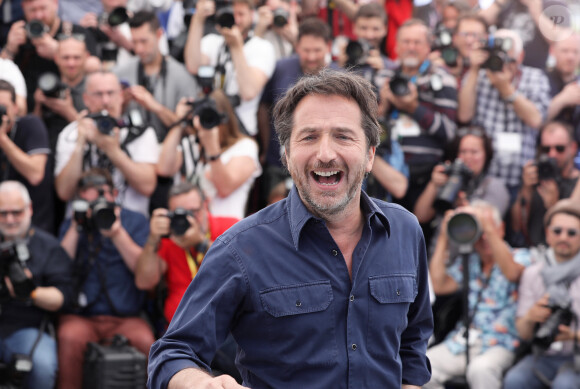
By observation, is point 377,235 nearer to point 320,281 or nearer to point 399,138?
point 320,281

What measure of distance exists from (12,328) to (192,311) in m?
3.64

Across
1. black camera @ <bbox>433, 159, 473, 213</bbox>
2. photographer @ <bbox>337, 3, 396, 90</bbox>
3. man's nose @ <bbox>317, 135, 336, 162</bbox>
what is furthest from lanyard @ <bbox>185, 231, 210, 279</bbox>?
man's nose @ <bbox>317, 135, 336, 162</bbox>

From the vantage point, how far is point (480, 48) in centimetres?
667

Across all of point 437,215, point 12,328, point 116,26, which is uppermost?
point 116,26

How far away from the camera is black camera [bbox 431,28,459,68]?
7055 millimetres

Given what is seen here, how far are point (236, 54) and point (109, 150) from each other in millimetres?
1220

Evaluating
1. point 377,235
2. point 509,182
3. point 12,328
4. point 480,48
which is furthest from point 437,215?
point 377,235

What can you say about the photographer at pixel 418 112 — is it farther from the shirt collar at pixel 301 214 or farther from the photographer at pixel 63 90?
the shirt collar at pixel 301 214

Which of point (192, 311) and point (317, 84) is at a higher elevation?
point (317, 84)

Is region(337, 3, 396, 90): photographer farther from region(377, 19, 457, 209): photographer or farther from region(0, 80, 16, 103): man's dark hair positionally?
region(0, 80, 16, 103): man's dark hair

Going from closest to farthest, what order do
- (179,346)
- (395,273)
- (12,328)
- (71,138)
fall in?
(179,346)
(395,273)
(12,328)
(71,138)

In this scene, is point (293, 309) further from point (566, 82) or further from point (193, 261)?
point (566, 82)

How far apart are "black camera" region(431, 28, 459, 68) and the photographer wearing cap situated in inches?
92.0

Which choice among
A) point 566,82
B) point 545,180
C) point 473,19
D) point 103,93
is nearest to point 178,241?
point 103,93
